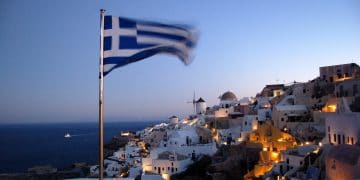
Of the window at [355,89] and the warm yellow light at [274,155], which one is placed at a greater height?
the window at [355,89]

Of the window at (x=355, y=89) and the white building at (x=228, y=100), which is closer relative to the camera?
the window at (x=355, y=89)

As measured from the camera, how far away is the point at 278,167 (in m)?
26.3

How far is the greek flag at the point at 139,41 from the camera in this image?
26.6ft

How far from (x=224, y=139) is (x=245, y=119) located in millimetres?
3251

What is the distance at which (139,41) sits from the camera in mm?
8461

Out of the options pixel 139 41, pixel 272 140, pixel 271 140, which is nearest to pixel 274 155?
pixel 272 140

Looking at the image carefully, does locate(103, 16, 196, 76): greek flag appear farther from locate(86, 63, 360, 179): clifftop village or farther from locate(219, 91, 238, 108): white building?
locate(219, 91, 238, 108): white building

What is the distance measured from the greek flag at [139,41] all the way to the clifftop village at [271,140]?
46.2 feet

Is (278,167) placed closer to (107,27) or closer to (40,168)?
(107,27)

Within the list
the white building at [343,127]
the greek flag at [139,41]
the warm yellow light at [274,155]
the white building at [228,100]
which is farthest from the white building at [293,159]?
the white building at [228,100]

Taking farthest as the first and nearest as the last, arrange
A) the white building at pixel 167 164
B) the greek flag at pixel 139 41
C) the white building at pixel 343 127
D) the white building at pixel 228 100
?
the white building at pixel 228 100 < the white building at pixel 167 164 < the white building at pixel 343 127 < the greek flag at pixel 139 41

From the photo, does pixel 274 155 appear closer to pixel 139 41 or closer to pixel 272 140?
pixel 272 140

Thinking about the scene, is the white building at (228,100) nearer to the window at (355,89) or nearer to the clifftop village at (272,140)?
the clifftop village at (272,140)

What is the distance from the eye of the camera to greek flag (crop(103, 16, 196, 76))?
812 centimetres
